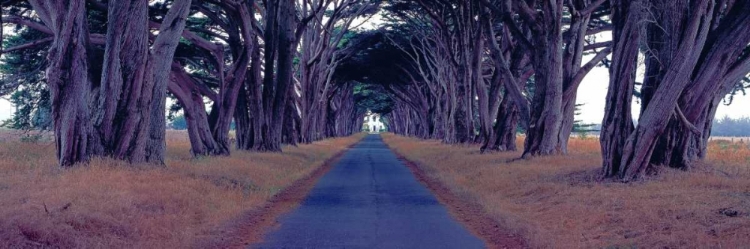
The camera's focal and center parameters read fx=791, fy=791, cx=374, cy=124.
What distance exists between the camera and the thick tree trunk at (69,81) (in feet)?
47.6

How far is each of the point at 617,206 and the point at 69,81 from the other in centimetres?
985

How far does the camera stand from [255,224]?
439 inches

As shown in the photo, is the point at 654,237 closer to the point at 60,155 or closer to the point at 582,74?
the point at 60,155

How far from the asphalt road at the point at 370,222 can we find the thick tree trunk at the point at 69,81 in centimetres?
440

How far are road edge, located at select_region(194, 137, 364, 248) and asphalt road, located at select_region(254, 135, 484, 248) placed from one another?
175 mm

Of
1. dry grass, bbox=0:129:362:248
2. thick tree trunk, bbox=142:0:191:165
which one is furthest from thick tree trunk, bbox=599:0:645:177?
thick tree trunk, bbox=142:0:191:165

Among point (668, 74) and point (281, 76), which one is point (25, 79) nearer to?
point (281, 76)

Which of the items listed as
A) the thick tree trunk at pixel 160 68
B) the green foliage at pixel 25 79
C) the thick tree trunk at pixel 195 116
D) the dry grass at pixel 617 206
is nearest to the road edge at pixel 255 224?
the thick tree trunk at pixel 160 68

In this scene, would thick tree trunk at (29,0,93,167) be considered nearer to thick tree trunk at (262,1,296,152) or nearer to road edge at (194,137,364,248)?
road edge at (194,137,364,248)

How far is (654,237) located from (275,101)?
908 inches

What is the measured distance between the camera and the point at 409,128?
94750mm

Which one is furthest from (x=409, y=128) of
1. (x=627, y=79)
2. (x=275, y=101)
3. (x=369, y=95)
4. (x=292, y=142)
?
(x=627, y=79)

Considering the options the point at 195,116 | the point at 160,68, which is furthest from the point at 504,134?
the point at 160,68

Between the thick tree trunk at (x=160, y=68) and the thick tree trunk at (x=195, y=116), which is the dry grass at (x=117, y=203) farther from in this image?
the thick tree trunk at (x=195, y=116)
